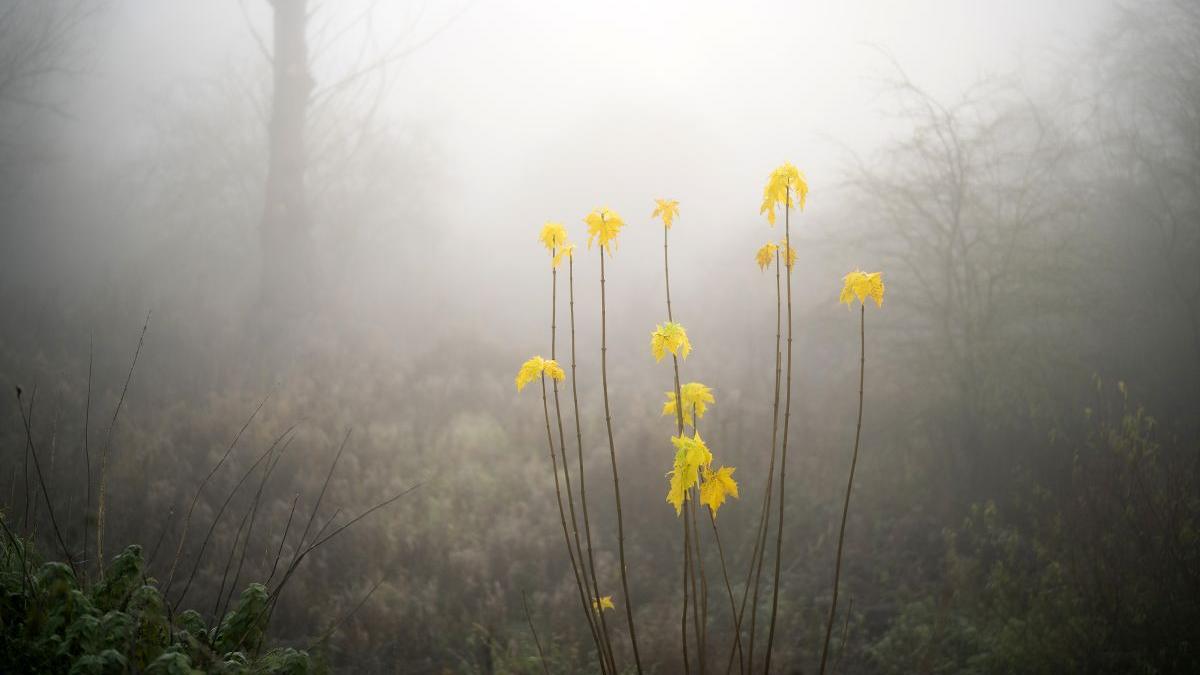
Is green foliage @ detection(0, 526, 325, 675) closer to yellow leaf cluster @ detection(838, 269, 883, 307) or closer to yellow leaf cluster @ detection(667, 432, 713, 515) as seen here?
yellow leaf cluster @ detection(667, 432, 713, 515)

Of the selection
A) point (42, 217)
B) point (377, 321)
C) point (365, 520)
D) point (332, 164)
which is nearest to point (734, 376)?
point (365, 520)

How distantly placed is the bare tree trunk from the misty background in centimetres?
8

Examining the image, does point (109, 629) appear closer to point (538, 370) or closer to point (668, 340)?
point (538, 370)

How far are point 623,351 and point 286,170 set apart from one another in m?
6.31

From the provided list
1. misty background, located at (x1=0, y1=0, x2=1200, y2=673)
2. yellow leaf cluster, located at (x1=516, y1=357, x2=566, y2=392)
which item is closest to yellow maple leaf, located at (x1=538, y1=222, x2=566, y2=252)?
yellow leaf cluster, located at (x1=516, y1=357, x2=566, y2=392)

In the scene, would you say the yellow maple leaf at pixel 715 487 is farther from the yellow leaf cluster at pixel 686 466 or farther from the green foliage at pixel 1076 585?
the green foliage at pixel 1076 585

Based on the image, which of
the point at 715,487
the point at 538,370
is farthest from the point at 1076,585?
the point at 538,370

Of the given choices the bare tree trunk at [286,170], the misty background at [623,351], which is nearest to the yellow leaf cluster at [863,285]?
the misty background at [623,351]

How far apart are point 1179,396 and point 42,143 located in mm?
20495

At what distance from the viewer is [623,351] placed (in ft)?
33.8

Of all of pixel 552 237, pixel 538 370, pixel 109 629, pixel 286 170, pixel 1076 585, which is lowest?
pixel 1076 585

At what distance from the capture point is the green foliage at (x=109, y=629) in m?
1.64

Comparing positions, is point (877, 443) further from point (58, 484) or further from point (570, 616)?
point (58, 484)

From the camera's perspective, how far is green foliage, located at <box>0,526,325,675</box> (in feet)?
5.38
